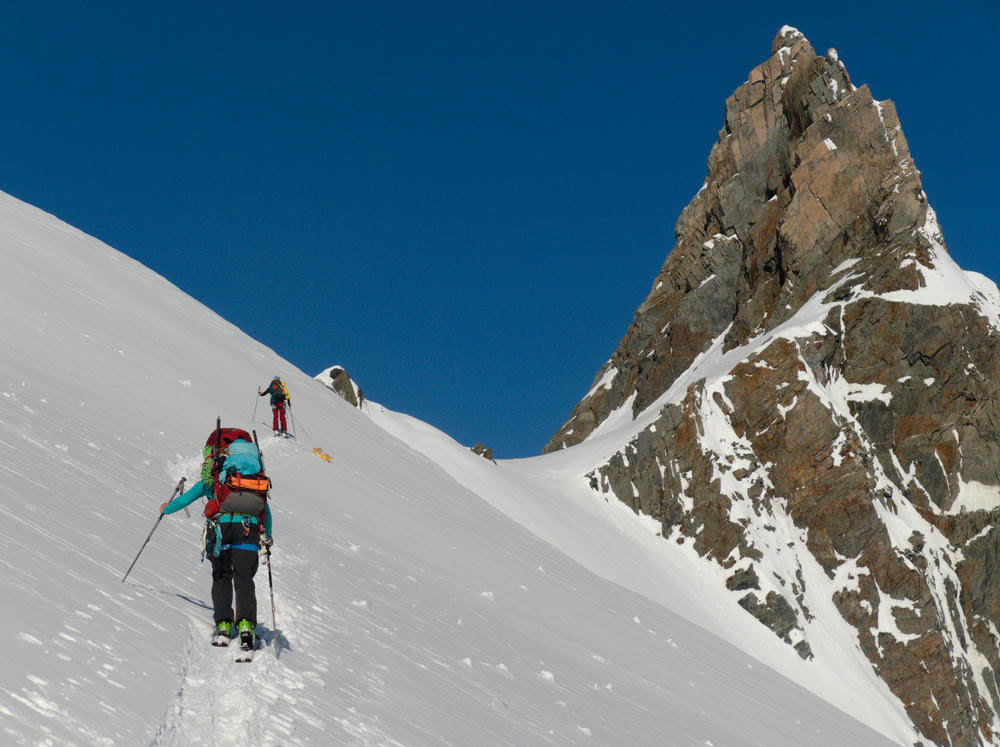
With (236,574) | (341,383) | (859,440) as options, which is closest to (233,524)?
(236,574)

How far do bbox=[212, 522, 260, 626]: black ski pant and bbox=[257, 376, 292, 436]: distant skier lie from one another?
52.5 feet

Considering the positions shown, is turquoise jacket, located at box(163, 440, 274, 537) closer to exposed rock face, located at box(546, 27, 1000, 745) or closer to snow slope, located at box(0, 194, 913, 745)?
snow slope, located at box(0, 194, 913, 745)

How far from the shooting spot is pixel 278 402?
24891 millimetres

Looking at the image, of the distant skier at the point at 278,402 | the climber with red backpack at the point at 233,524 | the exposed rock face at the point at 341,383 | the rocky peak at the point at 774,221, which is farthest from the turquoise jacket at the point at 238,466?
the rocky peak at the point at 774,221

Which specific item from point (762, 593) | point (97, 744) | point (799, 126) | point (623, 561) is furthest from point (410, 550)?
point (799, 126)

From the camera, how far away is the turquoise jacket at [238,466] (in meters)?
8.88

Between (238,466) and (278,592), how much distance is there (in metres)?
2.76

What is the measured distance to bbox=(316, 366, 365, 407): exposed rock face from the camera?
42.1 m

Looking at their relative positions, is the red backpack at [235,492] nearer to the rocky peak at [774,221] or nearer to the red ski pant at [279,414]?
the red ski pant at [279,414]

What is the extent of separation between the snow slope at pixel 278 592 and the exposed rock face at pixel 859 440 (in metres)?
25.0

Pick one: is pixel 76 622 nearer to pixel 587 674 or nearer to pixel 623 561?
pixel 587 674

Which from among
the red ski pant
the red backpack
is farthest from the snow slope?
the red backpack

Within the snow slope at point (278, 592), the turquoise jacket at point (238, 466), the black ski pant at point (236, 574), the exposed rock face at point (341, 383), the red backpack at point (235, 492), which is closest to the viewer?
the snow slope at point (278, 592)

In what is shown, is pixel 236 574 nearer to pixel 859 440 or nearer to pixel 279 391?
pixel 279 391
